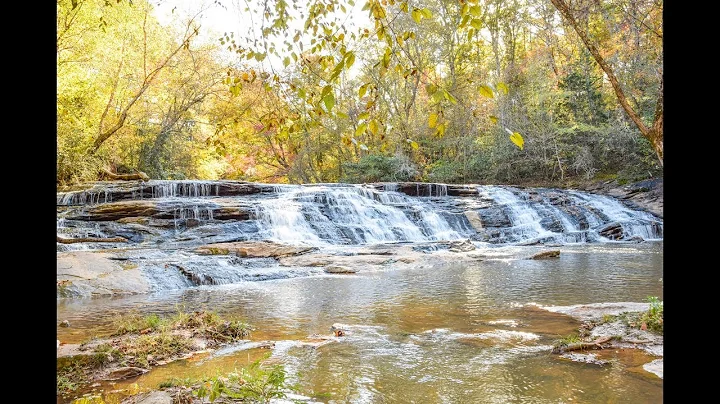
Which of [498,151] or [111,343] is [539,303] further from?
[498,151]

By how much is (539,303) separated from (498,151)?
19133 millimetres

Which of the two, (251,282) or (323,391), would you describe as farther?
(251,282)

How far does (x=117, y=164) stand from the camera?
21.6 metres

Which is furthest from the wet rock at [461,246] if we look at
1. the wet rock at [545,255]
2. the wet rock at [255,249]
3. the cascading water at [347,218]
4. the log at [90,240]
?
the log at [90,240]

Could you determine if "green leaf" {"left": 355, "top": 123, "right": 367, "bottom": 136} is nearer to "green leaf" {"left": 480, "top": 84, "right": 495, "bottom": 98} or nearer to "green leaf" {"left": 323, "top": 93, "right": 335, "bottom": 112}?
"green leaf" {"left": 323, "top": 93, "right": 335, "bottom": 112}

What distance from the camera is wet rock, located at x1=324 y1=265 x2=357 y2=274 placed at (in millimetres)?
10103

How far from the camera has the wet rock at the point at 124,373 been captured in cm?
388

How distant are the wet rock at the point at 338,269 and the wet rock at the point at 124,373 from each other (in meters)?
6.21

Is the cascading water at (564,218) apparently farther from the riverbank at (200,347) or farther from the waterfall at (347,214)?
the riverbank at (200,347)
